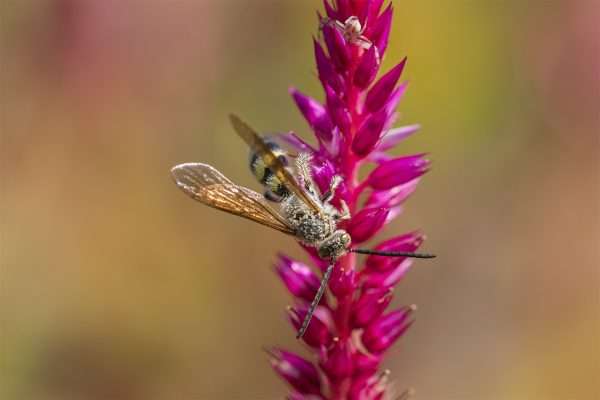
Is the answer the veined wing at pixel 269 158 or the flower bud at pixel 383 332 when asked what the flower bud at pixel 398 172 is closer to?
the veined wing at pixel 269 158

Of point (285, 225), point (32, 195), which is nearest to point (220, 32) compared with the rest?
point (32, 195)

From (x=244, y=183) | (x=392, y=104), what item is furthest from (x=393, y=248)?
(x=244, y=183)

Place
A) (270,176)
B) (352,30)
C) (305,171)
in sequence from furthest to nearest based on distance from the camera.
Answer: (270,176) < (305,171) < (352,30)

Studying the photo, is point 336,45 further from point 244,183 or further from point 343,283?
point 244,183

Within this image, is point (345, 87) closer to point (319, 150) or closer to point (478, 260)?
point (319, 150)

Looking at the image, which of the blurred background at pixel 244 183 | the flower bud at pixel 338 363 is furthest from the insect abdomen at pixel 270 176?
the blurred background at pixel 244 183
